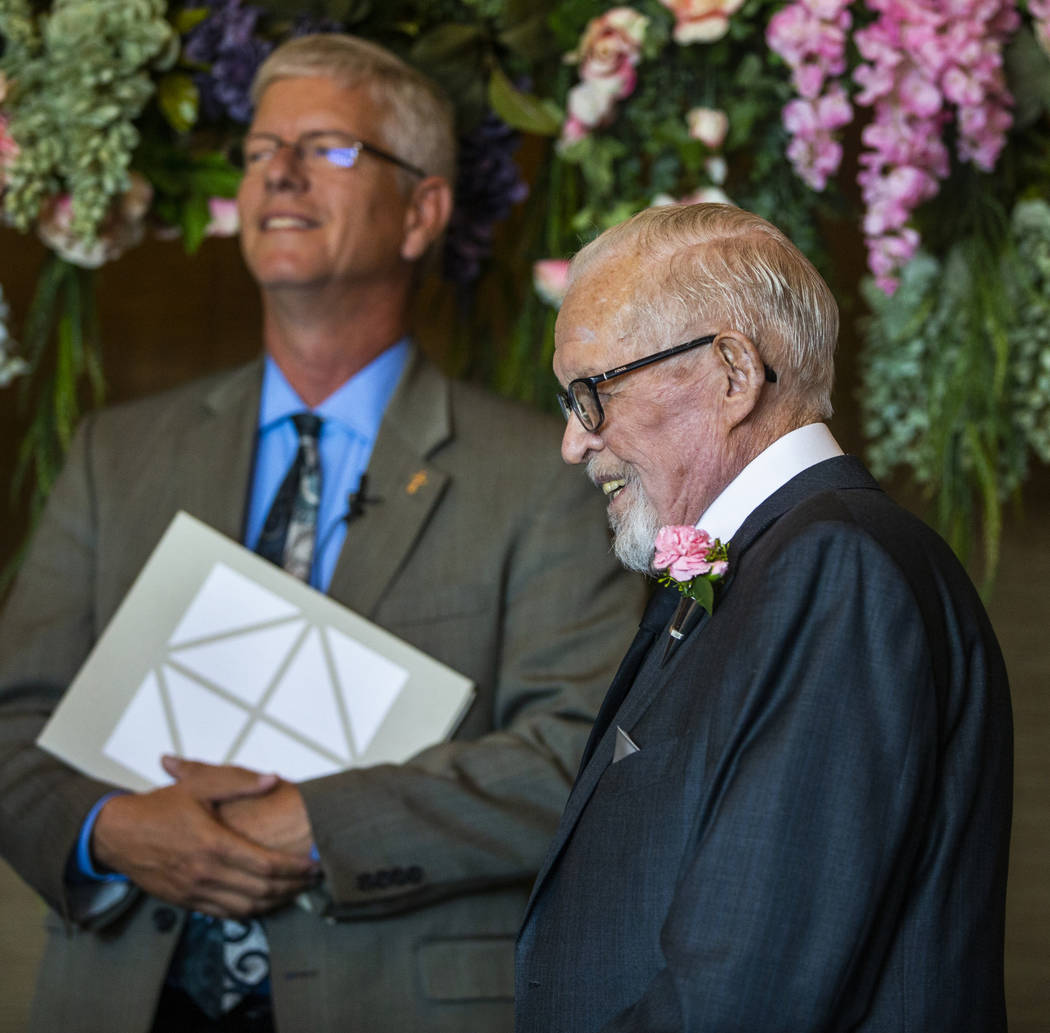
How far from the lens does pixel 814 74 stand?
2.08 meters

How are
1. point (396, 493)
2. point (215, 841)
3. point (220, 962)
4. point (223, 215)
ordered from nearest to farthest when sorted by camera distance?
point (215, 841) → point (220, 962) → point (396, 493) → point (223, 215)

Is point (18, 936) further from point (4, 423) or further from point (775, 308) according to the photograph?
point (775, 308)

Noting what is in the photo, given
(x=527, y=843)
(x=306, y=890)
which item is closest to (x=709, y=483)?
(x=527, y=843)

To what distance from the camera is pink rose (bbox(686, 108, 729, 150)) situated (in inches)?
84.1

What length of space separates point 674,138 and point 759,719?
1313 mm

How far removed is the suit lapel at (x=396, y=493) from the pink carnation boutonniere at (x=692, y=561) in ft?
2.73

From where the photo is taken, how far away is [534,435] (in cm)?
208

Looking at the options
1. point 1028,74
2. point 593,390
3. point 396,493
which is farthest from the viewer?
point 1028,74

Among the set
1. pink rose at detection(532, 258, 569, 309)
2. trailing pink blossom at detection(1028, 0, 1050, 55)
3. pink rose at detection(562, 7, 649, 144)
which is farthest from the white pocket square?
trailing pink blossom at detection(1028, 0, 1050, 55)

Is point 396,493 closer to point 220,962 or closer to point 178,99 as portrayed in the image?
point 220,962

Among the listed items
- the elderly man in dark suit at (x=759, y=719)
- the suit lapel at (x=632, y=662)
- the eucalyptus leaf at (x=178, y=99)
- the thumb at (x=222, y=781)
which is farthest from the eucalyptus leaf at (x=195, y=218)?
the suit lapel at (x=632, y=662)

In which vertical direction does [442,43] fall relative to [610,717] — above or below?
above

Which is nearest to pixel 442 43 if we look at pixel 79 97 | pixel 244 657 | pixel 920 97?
pixel 79 97

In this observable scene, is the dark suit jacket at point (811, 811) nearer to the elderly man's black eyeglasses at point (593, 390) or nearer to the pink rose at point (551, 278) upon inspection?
the elderly man's black eyeglasses at point (593, 390)
